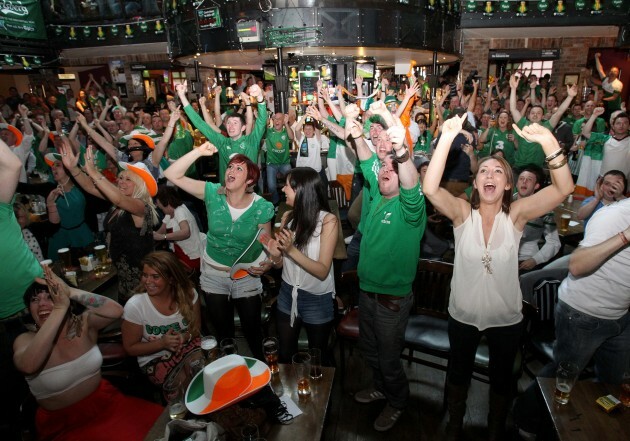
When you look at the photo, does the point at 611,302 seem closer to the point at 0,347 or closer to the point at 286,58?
the point at 0,347

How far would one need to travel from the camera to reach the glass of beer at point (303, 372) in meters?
1.94

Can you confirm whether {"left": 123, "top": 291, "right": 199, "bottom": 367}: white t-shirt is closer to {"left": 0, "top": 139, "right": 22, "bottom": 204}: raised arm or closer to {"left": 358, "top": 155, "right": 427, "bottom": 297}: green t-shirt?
{"left": 0, "top": 139, "right": 22, "bottom": 204}: raised arm

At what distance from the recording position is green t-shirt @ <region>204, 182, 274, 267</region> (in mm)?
2695

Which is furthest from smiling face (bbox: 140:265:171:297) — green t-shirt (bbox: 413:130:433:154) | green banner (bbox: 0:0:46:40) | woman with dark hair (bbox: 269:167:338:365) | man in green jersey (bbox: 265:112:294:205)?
green banner (bbox: 0:0:46:40)

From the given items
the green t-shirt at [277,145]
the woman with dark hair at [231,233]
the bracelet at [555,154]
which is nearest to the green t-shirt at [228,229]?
the woman with dark hair at [231,233]

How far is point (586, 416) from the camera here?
172cm

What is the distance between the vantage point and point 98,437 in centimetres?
199

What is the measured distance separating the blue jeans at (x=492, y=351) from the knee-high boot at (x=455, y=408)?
5cm

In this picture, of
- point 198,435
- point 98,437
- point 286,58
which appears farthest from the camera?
point 286,58

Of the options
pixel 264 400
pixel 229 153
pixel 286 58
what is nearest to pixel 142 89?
pixel 286 58

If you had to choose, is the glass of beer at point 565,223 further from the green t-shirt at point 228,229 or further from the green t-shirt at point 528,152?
the green t-shirt at point 228,229

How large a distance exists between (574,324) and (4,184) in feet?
10.3

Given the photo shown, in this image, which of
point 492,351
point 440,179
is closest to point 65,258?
point 440,179

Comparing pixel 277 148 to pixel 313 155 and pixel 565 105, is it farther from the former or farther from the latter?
pixel 565 105
